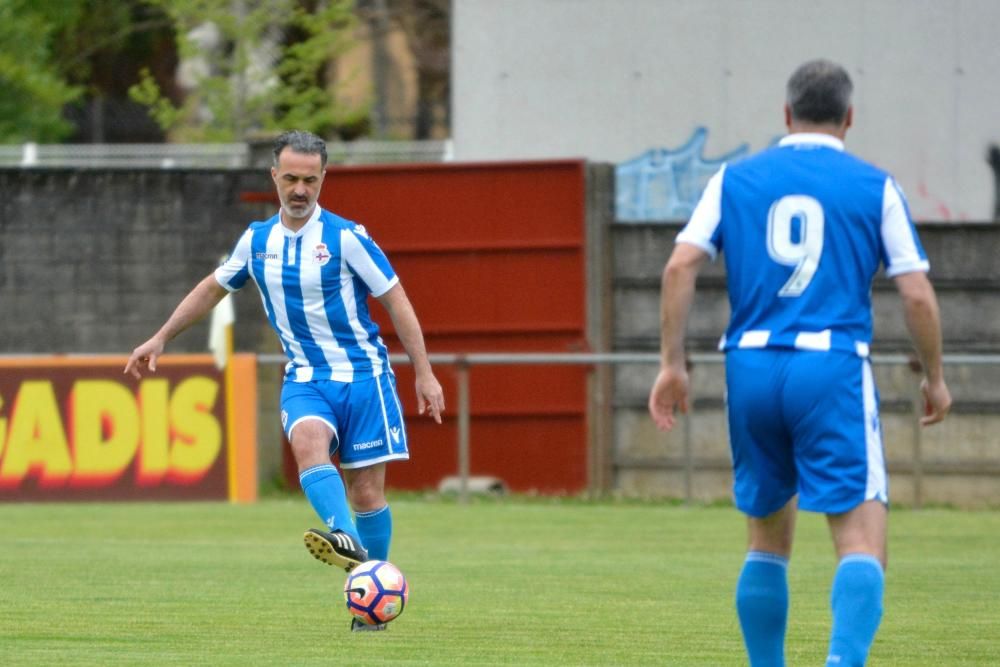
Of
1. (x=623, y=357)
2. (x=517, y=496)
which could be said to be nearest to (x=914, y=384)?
(x=623, y=357)

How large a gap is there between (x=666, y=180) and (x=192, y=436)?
5.39m

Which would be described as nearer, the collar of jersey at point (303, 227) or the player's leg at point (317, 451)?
the player's leg at point (317, 451)

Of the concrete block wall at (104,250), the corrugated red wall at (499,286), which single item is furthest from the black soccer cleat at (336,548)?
the concrete block wall at (104,250)

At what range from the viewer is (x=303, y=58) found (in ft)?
94.5

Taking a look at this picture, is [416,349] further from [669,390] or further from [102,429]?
[102,429]

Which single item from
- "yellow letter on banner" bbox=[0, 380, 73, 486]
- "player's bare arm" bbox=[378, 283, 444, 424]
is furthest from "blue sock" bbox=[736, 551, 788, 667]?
"yellow letter on banner" bbox=[0, 380, 73, 486]

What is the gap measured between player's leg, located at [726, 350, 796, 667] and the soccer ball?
231cm

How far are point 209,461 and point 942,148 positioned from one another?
25.2ft

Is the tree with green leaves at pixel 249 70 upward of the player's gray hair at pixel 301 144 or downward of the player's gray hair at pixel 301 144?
upward

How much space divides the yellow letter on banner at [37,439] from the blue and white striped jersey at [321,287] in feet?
30.7

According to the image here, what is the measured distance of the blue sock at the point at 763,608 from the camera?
20.5 ft

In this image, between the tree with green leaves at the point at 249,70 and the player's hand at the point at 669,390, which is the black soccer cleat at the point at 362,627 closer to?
the player's hand at the point at 669,390

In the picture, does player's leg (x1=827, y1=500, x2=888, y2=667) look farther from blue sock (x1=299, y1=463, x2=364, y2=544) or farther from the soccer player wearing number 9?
blue sock (x1=299, y1=463, x2=364, y2=544)

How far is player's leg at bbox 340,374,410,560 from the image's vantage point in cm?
880
